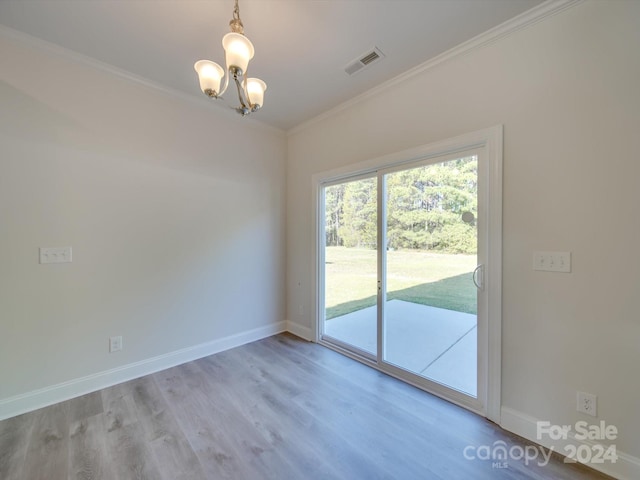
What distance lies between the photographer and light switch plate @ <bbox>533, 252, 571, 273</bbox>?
1.63m

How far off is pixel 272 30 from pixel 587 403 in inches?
131

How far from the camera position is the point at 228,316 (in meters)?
3.18

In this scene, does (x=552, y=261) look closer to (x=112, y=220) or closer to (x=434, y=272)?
(x=434, y=272)

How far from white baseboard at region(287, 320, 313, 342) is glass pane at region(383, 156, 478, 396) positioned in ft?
3.69

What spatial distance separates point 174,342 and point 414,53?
3679mm

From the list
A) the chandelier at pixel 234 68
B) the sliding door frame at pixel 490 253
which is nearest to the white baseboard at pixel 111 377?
the sliding door frame at pixel 490 253

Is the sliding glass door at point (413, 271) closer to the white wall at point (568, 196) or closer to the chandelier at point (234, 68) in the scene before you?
the white wall at point (568, 196)

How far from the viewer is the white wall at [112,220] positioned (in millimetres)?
2002

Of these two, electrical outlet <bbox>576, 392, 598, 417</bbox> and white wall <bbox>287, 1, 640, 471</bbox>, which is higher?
white wall <bbox>287, 1, 640, 471</bbox>

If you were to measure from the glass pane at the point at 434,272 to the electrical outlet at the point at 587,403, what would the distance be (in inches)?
24.0

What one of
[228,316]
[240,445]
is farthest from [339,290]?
[240,445]

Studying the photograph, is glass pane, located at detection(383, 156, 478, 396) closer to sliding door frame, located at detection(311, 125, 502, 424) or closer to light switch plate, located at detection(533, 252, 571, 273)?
sliding door frame, located at detection(311, 125, 502, 424)

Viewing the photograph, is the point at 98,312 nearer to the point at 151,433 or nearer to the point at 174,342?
the point at 174,342

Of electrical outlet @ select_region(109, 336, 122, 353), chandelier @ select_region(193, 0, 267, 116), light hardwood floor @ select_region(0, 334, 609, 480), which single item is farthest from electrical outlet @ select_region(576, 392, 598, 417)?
electrical outlet @ select_region(109, 336, 122, 353)
